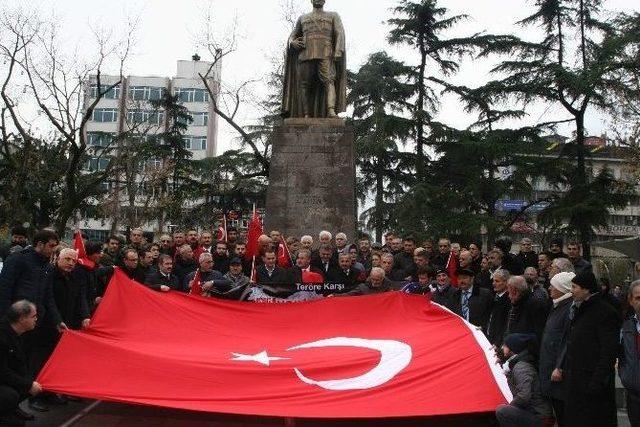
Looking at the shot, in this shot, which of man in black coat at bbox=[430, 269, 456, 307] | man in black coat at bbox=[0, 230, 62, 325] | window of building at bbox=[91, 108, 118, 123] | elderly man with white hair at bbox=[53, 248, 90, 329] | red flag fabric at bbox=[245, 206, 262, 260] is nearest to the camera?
man in black coat at bbox=[0, 230, 62, 325]

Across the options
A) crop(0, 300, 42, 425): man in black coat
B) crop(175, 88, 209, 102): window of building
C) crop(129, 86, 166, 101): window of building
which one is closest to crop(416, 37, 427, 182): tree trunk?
crop(0, 300, 42, 425): man in black coat

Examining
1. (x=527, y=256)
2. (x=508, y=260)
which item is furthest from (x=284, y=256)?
(x=527, y=256)

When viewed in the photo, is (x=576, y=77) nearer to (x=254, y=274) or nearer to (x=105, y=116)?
(x=254, y=274)

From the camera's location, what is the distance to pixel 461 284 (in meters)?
8.00

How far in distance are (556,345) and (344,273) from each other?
13.5 feet

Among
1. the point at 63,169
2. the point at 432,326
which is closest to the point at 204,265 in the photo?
the point at 432,326

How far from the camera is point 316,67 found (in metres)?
13.5

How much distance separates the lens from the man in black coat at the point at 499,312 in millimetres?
6805

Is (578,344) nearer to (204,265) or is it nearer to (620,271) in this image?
(204,265)

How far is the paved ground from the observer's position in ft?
20.0

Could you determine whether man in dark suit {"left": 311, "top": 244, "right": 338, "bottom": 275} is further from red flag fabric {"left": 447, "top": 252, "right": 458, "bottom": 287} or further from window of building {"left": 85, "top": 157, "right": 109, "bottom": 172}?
window of building {"left": 85, "top": 157, "right": 109, "bottom": 172}

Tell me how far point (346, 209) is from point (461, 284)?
5099mm

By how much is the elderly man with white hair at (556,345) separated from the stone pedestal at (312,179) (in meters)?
6.99

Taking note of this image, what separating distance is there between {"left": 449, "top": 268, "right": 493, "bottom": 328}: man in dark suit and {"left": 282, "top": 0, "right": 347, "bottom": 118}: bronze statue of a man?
626 centimetres
